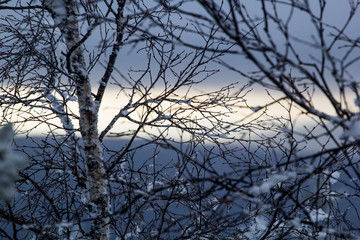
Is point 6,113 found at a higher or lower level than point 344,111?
higher

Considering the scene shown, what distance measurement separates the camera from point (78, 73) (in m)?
4.74

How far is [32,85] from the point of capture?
6.20 m

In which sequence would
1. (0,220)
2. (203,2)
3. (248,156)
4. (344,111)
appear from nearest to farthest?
(203,2), (344,111), (0,220), (248,156)

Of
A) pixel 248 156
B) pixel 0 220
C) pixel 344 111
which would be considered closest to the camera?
pixel 344 111

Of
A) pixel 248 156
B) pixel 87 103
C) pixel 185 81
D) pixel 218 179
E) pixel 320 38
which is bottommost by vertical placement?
pixel 218 179

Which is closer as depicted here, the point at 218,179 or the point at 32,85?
the point at 218,179

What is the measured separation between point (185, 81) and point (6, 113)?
2.85 metres

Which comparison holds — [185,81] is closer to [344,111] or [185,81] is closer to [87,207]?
[87,207]

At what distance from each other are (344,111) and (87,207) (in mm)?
3470

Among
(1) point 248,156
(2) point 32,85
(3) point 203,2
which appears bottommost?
(3) point 203,2

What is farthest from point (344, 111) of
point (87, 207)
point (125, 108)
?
point (125, 108)

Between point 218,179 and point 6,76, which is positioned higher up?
point 6,76

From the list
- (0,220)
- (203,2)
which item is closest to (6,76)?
(0,220)

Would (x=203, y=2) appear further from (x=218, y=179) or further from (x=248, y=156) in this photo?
(x=248, y=156)
